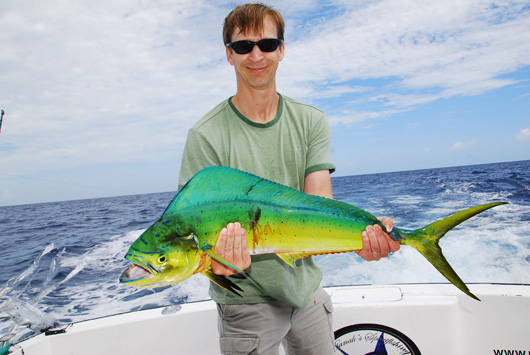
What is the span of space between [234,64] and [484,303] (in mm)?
2808

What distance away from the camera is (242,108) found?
2.13 metres

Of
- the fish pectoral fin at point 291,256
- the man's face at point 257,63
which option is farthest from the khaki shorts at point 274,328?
the man's face at point 257,63

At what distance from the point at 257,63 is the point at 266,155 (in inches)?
19.8

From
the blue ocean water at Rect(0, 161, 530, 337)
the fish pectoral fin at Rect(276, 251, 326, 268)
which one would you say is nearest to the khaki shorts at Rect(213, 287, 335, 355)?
the fish pectoral fin at Rect(276, 251, 326, 268)

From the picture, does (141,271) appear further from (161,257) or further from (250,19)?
(250,19)

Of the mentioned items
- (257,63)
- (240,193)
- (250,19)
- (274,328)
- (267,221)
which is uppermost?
(250,19)

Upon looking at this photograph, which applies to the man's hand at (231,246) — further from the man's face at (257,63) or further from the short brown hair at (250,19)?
the short brown hair at (250,19)

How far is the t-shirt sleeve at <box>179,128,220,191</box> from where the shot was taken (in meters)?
2.02

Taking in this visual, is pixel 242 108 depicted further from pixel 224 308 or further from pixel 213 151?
pixel 224 308

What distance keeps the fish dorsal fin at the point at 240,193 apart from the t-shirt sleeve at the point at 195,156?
1.17 ft

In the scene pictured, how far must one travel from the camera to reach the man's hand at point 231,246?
62.5 inches

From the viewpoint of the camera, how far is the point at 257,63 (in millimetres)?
1967

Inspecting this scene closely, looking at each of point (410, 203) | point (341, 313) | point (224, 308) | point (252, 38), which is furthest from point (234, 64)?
point (410, 203)

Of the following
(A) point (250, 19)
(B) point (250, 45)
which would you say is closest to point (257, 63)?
(B) point (250, 45)
